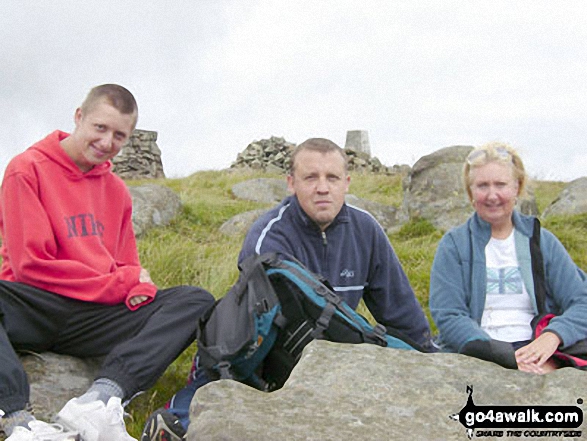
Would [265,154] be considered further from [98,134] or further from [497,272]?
[497,272]

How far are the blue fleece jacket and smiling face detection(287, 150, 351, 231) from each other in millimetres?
656

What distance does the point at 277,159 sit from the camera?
19.1m

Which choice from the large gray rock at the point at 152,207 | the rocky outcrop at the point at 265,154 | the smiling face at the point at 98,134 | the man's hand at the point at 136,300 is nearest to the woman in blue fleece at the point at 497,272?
the man's hand at the point at 136,300

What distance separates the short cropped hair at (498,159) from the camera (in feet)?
12.2

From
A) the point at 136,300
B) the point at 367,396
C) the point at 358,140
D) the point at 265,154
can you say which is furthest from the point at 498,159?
the point at 358,140

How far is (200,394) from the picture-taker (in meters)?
2.44

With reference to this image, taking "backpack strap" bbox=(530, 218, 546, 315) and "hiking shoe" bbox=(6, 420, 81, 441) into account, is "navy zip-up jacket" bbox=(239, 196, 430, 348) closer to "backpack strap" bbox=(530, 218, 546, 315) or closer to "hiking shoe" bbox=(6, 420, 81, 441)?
"backpack strap" bbox=(530, 218, 546, 315)

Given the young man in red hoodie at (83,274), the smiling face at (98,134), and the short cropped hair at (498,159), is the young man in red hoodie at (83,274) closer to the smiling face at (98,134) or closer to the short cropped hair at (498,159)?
the smiling face at (98,134)

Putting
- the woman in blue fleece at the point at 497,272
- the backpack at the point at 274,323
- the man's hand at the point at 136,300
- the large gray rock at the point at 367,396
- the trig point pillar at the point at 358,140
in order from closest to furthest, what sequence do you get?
the large gray rock at the point at 367,396 → the backpack at the point at 274,323 → the woman in blue fleece at the point at 497,272 → the man's hand at the point at 136,300 → the trig point pillar at the point at 358,140

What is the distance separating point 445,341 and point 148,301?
1.62m

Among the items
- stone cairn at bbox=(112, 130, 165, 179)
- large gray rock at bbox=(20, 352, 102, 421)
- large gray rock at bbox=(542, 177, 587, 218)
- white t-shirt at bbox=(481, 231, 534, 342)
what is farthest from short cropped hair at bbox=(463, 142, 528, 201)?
stone cairn at bbox=(112, 130, 165, 179)

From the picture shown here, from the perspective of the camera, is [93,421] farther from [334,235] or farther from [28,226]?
[334,235]

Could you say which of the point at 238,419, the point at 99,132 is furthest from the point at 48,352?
the point at 238,419

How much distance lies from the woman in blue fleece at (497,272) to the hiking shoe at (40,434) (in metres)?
1.90
